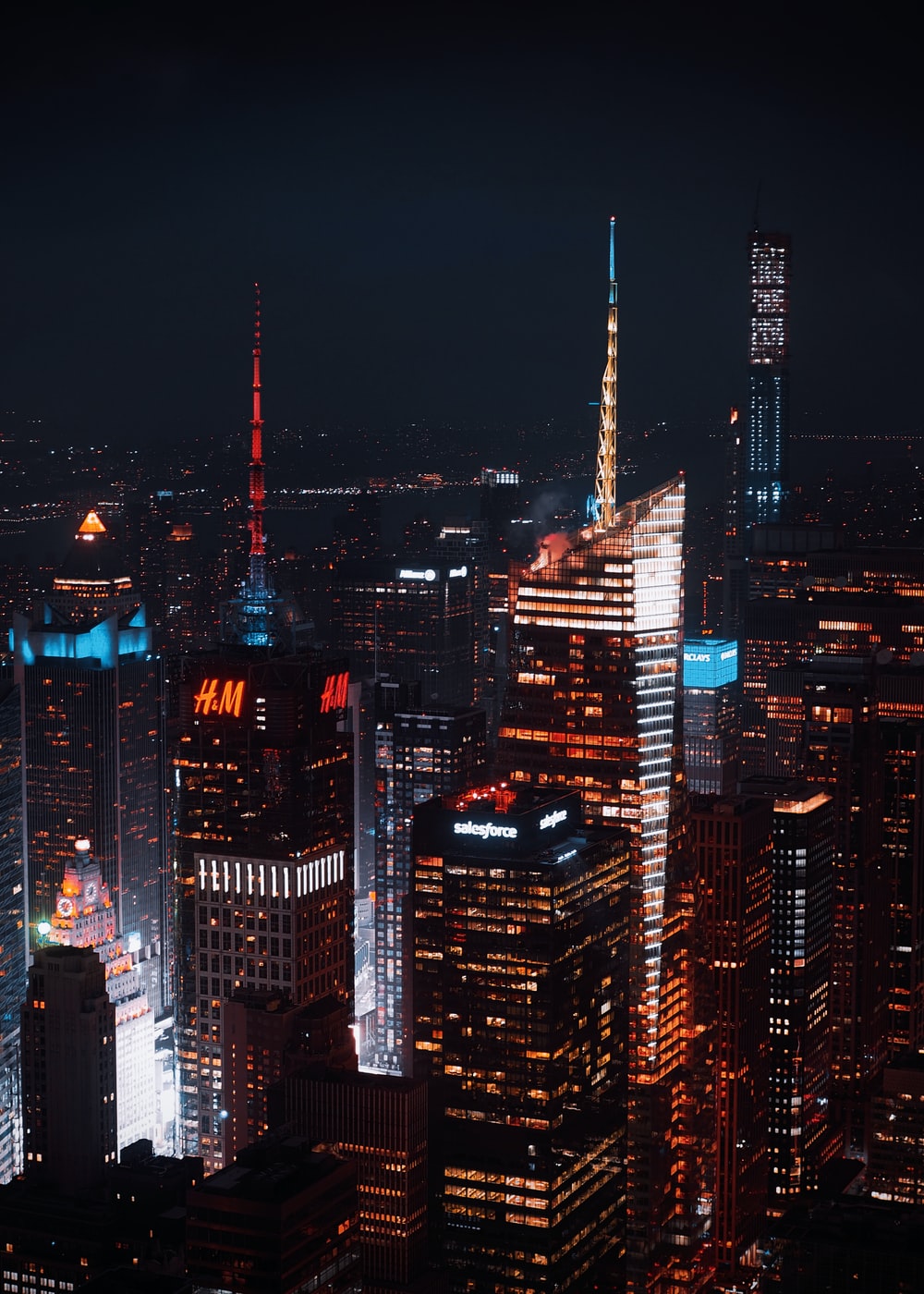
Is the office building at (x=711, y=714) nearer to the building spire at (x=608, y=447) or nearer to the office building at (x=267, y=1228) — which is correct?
the building spire at (x=608, y=447)

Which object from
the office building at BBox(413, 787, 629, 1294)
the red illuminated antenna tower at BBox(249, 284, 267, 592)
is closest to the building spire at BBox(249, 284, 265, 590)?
the red illuminated antenna tower at BBox(249, 284, 267, 592)

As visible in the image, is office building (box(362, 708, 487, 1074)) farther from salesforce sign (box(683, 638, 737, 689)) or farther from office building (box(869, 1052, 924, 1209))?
office building (box(869, 1052, 924, 1209))

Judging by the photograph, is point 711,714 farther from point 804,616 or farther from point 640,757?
point 640,757

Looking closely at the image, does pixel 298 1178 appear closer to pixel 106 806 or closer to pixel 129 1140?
pixel 129 1140

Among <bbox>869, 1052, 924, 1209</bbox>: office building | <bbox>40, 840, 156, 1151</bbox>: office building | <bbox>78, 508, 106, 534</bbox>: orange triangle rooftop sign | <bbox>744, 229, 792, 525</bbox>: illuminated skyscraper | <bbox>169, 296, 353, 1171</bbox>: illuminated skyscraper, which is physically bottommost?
<bbox>869, 1052, 924, 1209</bbox>: office building

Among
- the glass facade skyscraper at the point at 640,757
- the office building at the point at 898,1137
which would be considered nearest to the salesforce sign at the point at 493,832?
the glass facade skyscraper at the point at 640,757

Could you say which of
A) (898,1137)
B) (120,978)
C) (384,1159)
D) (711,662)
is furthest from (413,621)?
(384,1159)
